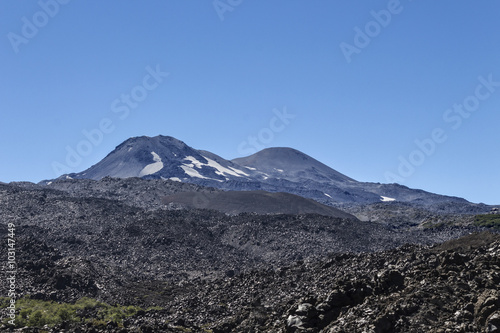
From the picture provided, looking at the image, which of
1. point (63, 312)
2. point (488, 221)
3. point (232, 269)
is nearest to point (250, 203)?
point (488, 221)

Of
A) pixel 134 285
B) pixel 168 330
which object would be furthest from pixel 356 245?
pixel 168 330

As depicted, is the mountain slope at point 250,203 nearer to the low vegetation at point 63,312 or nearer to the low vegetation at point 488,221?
the low vegetation at point 488,221

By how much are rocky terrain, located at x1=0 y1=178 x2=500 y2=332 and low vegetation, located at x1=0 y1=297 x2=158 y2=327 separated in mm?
322

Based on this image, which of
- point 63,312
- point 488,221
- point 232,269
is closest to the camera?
point 63,312

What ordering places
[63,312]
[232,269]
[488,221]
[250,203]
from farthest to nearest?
[250,203], [488,221], [232,269], [63,312]

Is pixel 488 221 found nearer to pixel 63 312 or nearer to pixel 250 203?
pixel 250 203

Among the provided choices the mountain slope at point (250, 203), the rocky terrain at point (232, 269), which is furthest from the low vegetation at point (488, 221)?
the mountain slope at point (250, 203)

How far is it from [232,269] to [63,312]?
41.9m

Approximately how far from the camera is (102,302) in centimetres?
7075

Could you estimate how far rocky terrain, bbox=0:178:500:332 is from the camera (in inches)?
1414

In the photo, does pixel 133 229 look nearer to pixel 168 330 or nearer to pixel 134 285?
pixel 134 285

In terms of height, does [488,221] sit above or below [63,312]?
above

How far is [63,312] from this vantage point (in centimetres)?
6181

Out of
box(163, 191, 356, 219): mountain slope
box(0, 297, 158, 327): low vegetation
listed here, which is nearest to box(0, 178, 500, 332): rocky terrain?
box(0, 297, 158, 327): low vegetation
